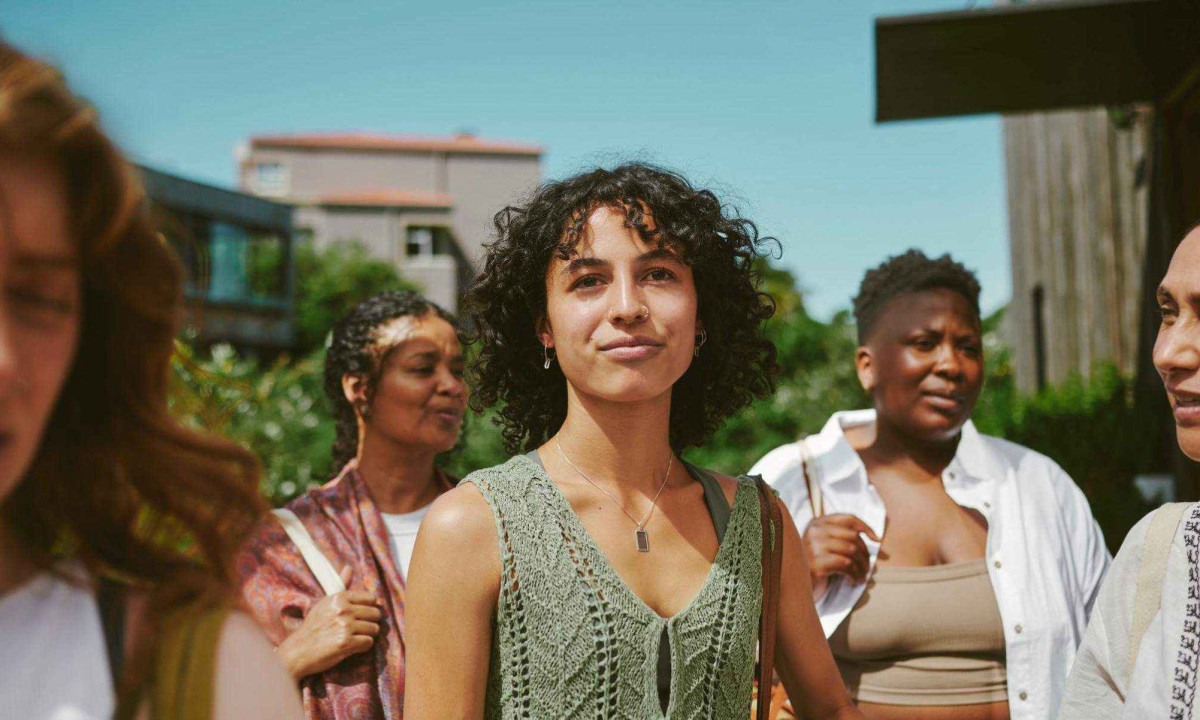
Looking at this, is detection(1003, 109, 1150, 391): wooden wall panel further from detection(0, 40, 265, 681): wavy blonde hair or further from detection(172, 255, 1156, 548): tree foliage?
detection(0, 40, 265, 681): wavy blonde hair

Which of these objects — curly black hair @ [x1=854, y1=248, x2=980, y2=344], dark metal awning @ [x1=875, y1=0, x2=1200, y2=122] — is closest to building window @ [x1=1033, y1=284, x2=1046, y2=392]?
dark metal awning @ [x1=875, y1=0, x2=1200, y2=122]

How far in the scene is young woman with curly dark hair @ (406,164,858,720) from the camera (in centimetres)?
202

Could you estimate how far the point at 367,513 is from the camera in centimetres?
320

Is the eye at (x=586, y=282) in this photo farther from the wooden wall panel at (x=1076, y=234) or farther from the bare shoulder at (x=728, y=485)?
the wooden wall panel at (x=1076, y=234)

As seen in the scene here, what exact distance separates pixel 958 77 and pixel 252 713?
13.9 feet

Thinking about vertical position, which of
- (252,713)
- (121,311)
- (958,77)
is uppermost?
(958,77)

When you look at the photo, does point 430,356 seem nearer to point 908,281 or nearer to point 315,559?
point 315,559

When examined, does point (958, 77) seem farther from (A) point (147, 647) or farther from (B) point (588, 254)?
(A) point (147, 647)

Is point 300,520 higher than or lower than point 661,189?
lower

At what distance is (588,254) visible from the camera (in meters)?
2.26

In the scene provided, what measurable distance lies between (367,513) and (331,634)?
530mm

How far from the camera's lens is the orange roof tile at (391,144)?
3906 centimetres

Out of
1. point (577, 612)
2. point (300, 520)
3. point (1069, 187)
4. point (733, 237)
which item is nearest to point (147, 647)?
point (577, 612)

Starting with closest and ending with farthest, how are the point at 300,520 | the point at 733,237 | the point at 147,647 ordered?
the point at 147,647 < the point at 733,237 < the point at 300,520
